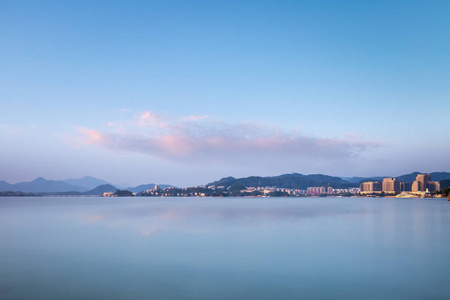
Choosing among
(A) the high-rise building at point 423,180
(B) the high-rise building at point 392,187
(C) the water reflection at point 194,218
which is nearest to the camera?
(C) the water reflection at point 194,218

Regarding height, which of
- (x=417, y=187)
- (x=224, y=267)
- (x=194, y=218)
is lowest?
(x=417, y=187)

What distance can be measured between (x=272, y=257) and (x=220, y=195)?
602 ft

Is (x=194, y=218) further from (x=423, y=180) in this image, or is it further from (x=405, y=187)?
(x=405, y=187)

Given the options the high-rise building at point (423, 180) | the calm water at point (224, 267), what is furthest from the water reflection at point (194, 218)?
the high-rise building at point (423, 180)

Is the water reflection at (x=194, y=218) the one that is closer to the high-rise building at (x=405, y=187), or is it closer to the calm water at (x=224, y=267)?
the calm water at (x=224, y=267)

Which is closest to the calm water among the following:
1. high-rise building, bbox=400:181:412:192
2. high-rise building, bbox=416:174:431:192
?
high-rise building, bbox=416:174:431:192

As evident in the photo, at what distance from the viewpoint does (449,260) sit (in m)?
14.2

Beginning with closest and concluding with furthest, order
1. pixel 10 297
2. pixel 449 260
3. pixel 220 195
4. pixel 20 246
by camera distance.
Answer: pixel 10 297 < pixel 449 260 < pixel 20 246 < pixel 220 195

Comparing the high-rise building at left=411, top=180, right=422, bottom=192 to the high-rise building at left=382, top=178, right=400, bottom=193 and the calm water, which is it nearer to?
the high-rise building at left=382, top=178, right=400, bottom=193

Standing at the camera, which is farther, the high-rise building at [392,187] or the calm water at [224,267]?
the high-rise building at [392,187]

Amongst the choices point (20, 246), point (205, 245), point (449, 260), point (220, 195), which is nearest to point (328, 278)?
point (449, 260)

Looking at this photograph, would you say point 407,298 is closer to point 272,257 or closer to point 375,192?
point 272,257

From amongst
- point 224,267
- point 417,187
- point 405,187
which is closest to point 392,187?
point 405,187

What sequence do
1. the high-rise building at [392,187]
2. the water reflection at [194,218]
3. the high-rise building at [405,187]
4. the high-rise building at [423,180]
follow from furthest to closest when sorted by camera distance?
the high-rise building at [405,187]
the high-rise building at [392,187]
the high-rise building at [423,180]
the water reflection at [194,218]
